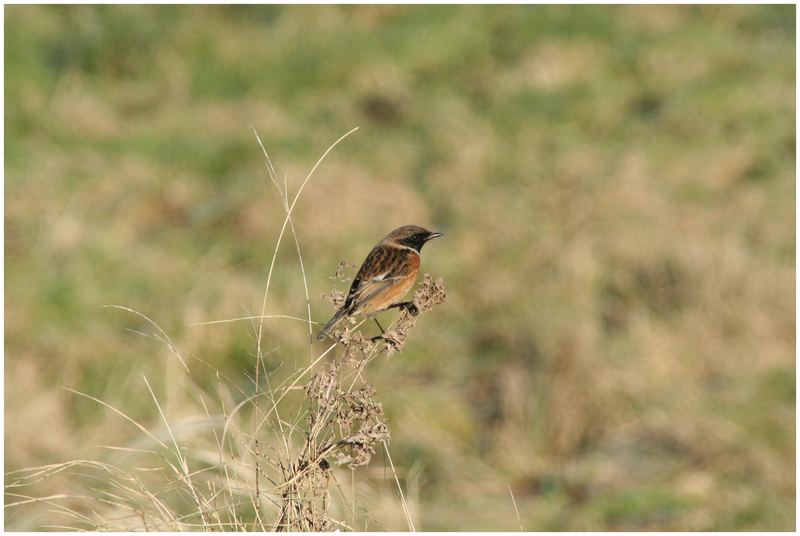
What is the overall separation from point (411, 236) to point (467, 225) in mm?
7680

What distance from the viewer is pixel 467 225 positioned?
11.8 m

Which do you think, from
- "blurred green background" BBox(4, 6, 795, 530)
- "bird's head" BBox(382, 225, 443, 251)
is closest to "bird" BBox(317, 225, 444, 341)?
"bird's head" BBox(382, 225, 443, 251)

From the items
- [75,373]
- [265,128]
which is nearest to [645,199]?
[265,128]

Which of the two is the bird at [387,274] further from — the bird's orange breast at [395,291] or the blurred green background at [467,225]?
the blurred green background at [467,225]

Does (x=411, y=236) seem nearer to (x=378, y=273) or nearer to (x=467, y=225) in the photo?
(x=378, y=273)

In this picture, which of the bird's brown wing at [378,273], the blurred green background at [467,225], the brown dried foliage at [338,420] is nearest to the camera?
the brown dried foliage at [338,420]

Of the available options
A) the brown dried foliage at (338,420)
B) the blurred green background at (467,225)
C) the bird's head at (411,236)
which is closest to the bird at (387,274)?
the bird's head at (411,236)

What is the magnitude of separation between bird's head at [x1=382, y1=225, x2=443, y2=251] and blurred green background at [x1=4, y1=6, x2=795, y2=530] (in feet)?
10.2

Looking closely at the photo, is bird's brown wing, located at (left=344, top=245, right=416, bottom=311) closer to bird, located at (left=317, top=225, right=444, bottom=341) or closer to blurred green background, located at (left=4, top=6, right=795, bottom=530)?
bird, located at (left=317, top=225, right=444, bottom=341)

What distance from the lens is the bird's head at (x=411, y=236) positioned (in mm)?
4094

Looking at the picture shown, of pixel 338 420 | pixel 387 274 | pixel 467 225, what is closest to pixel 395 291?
pixel 387 274

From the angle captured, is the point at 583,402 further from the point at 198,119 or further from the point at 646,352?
the point at 198,119

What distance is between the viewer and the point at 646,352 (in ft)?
33.9

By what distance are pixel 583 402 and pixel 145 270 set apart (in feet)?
12.5
